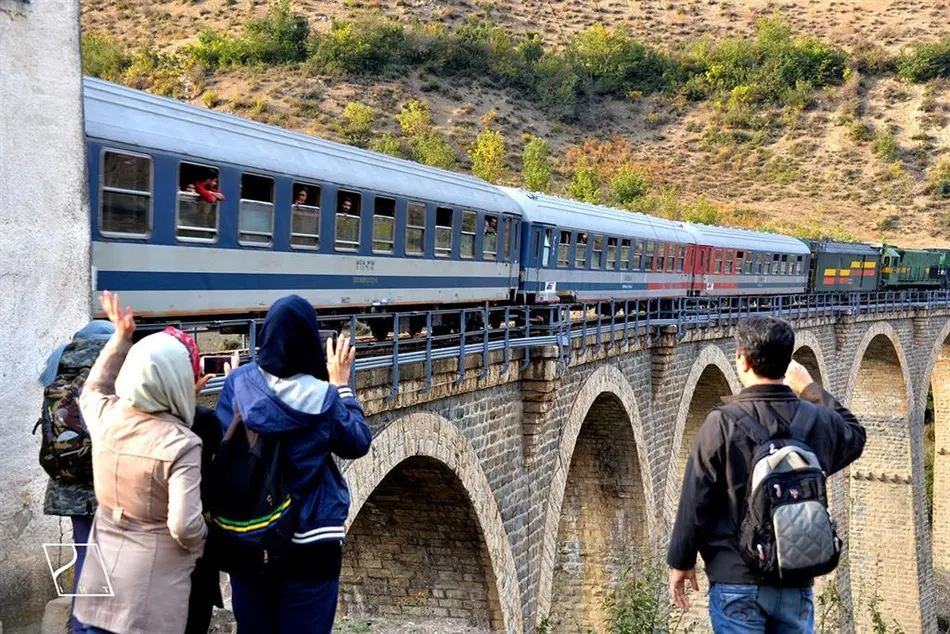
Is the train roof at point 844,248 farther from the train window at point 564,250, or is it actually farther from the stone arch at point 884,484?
the train window at point 564,250

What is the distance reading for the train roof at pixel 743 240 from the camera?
26.6m

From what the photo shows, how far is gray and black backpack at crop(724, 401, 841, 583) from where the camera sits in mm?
3949

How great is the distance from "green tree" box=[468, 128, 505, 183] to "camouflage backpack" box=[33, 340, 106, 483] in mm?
51613

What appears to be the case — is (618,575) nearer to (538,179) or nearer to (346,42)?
(538,179)

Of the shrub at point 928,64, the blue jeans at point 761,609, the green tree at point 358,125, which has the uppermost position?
the shrub at point 928,64

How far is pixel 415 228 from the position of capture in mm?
13328

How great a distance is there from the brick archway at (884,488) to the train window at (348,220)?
24.3 m

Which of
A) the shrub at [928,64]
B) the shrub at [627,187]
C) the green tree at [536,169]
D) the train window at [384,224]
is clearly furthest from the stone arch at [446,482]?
the shrub at [928,64]

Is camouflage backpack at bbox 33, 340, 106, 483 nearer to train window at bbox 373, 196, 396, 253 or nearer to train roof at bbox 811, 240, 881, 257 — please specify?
train window at bbox 373, 196, 396, 253

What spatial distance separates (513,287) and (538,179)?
39.0m

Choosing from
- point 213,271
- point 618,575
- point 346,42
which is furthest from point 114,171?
point 346,42

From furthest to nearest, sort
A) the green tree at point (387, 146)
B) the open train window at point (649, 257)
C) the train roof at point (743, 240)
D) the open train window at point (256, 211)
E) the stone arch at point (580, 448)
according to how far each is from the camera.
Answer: the green tree at point (387, 146)
the train roof at point (743, 240)
the open train window at point (649, 257)
the stone arch at point (580, 448)
the open train window at point (256, 211)

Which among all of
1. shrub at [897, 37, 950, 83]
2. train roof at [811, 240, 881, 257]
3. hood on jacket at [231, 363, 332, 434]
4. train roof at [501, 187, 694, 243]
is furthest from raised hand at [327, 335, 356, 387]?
shrub at [897, 37, 950, 83]

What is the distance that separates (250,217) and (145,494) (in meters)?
6.55
